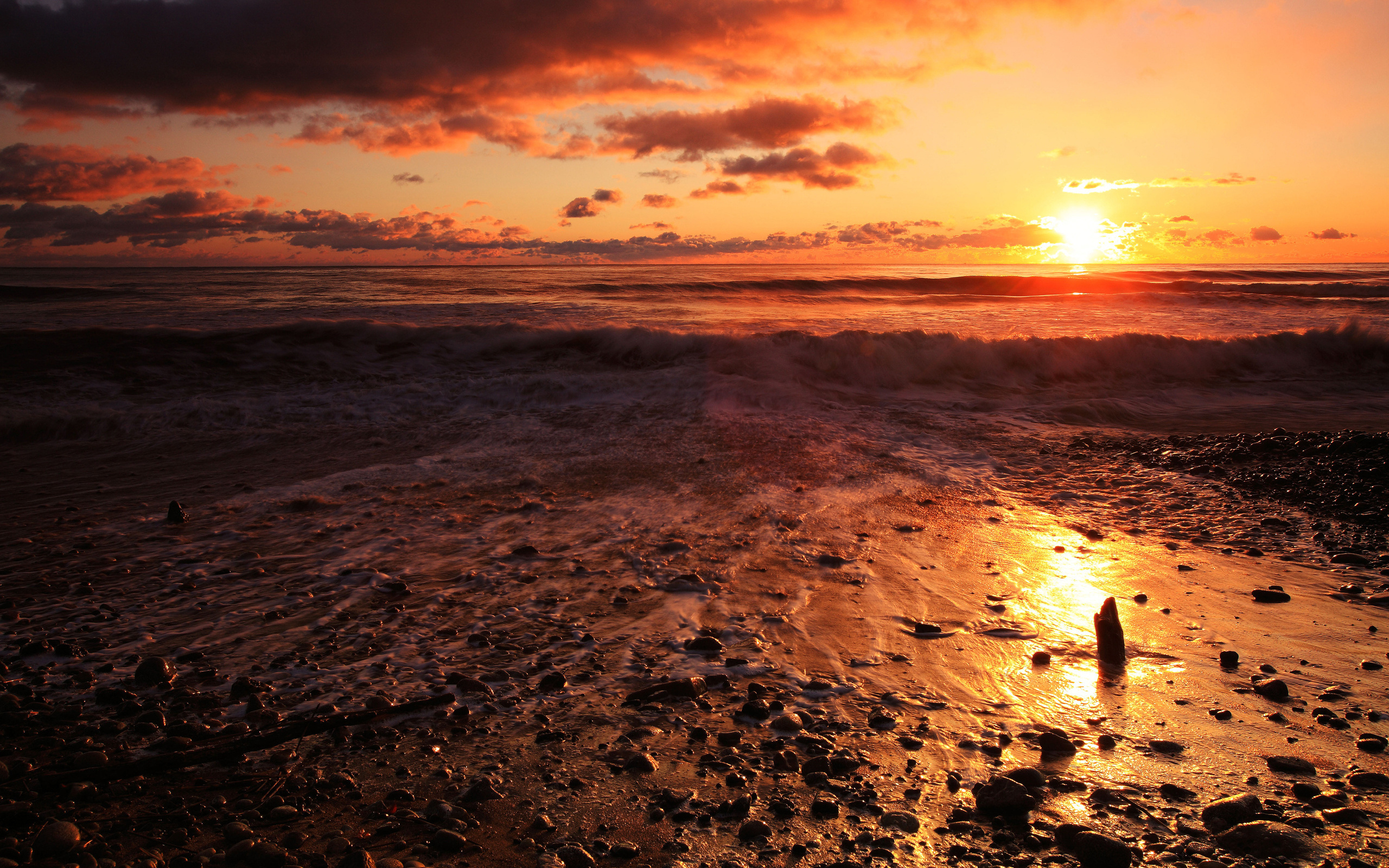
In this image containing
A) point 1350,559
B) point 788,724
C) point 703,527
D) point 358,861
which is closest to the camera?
point 358,861

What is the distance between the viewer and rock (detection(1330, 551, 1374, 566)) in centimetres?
468

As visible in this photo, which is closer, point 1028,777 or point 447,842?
point 447,842

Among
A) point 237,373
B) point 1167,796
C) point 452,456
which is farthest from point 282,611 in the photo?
point 237,373

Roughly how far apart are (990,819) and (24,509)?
744 cm

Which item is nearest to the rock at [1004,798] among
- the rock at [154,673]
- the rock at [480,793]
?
the rock at [480,793]

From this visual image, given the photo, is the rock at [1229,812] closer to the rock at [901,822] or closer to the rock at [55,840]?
the rock at [901,822]

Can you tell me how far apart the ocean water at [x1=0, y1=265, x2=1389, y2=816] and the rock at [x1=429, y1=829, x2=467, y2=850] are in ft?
1.11

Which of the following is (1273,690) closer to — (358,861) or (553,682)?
(553,682)

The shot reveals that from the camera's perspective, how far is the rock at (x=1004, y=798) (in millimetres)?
2336

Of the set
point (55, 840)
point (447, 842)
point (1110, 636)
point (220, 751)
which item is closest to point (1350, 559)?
point (1110, 636)

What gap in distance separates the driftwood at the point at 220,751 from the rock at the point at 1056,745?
8.23 ft

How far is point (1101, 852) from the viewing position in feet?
6.90

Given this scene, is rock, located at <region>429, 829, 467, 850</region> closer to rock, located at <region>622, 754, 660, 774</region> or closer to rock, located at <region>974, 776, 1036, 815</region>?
rock, located at <region>622, 754, 660, 774</region>

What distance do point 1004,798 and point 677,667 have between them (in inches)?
60.6
